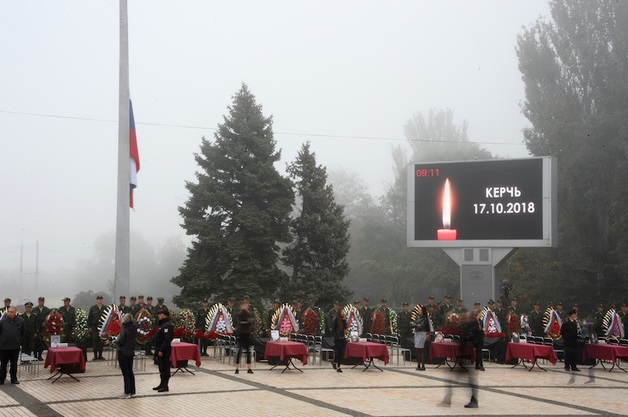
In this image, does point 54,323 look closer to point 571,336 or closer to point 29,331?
point 29,331

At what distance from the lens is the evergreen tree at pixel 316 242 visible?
138 feet

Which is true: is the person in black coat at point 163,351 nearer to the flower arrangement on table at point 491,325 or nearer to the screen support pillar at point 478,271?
the flower arrangement on table at point 491,325

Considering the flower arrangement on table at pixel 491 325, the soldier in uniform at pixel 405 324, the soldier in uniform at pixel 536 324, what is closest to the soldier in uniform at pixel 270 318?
the soldier in uniform at pixel 405 324

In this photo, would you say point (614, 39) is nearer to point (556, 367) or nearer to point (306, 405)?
point (556, 367)

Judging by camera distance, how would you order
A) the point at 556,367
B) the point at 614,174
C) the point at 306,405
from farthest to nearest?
the point at 614,174 < the point at 556,367 < the point at 306,405

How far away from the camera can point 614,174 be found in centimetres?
4694

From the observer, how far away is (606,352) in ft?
74.1

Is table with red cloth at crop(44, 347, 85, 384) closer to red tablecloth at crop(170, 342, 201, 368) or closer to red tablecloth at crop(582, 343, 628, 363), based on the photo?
red tablecloth at crop(170, 342, 201, 368)

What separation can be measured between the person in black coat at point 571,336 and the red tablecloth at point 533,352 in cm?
42

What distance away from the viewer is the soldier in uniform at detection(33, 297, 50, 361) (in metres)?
23.2

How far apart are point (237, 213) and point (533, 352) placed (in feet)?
71.4

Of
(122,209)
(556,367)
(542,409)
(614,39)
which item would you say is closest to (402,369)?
(556,367)

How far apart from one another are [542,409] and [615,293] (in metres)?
30.8

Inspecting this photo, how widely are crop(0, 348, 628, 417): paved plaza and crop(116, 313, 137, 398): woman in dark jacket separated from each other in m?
0.30
